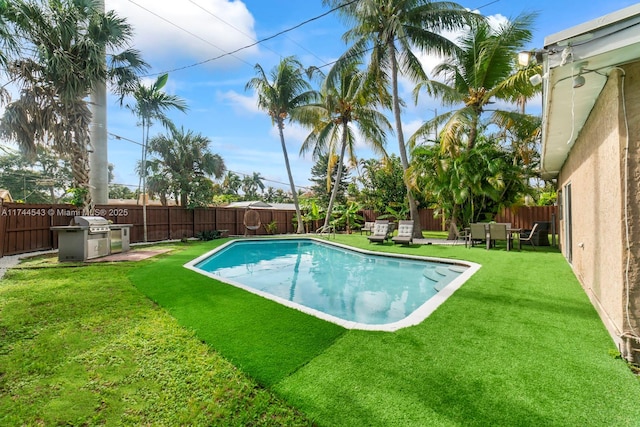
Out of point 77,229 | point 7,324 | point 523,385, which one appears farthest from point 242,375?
point 77,229

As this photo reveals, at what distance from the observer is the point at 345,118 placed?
58.0ft

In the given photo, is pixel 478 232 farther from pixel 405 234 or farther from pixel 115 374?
pixel 115 374

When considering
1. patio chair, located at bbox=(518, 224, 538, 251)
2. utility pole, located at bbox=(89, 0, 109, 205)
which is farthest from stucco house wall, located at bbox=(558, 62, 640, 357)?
utility pole, located at bbox=(89, 0, 109, 205)

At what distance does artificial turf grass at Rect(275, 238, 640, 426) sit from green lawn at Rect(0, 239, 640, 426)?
0.04ft

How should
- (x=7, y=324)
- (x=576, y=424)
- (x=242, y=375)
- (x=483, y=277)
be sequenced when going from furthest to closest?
(x=483, y=277)
(x=7, y=324)
(x=242, y=375)
(x=576, y=424)

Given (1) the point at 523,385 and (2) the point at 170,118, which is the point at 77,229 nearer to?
(2) the point at 170,118

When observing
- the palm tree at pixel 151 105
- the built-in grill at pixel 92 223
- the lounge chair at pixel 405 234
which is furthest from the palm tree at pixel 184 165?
the lounge chair at pixel 405 234

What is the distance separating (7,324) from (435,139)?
14878 mm

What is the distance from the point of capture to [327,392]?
2.39 metres

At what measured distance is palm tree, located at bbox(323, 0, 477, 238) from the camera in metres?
13.3

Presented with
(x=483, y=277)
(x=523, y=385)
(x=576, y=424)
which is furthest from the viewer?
(x=483, y=277)

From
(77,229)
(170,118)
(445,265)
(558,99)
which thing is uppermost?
(170,118)

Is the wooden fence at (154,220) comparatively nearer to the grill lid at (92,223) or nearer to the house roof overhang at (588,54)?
the grill lid at (92,223)

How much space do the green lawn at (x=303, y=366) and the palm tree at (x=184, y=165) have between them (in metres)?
12.5
